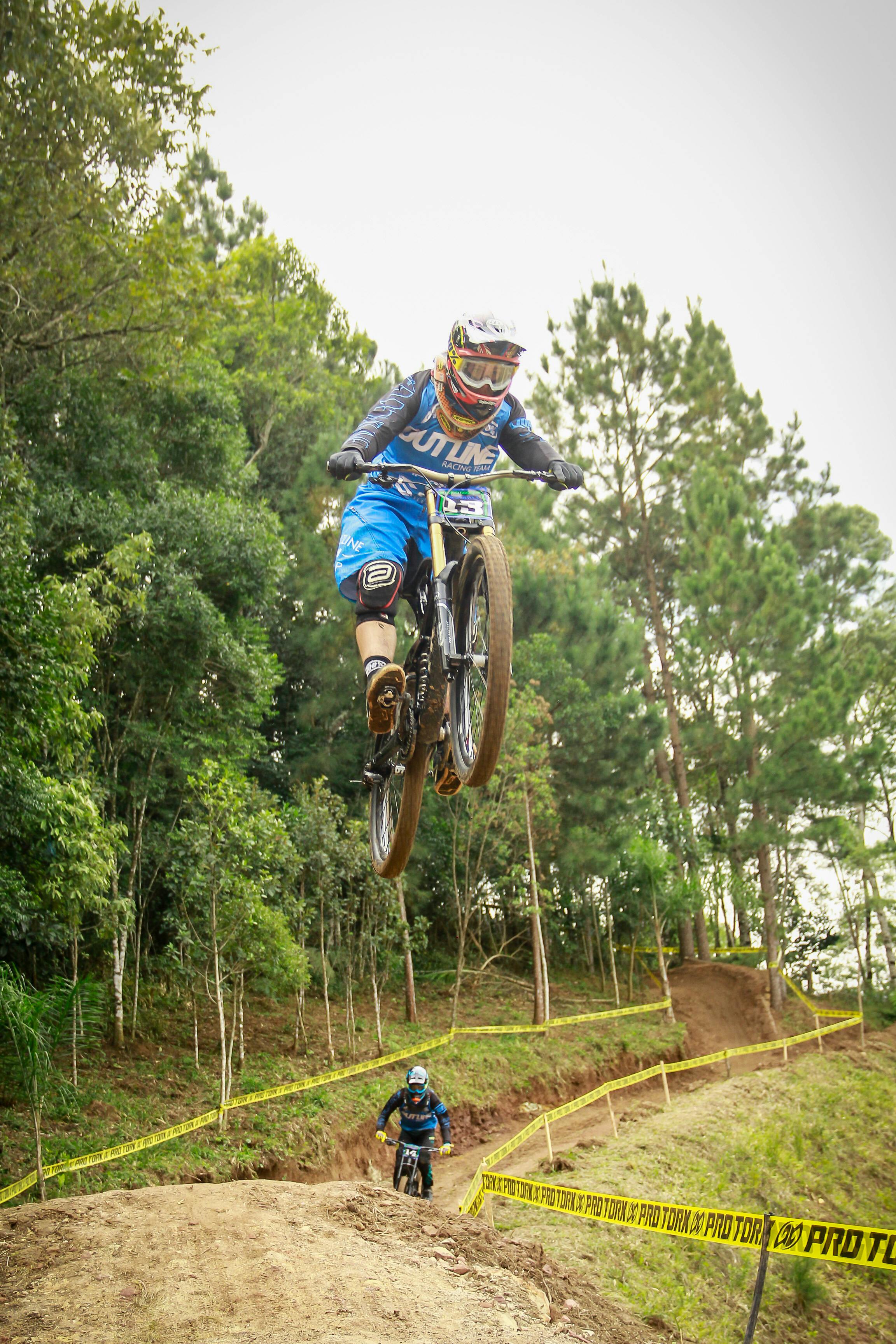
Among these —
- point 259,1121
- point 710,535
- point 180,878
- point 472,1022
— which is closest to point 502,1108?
point 472,1022

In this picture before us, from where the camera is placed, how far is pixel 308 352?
85.8ft

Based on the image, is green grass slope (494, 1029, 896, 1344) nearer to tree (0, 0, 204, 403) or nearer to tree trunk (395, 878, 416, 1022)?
tree trunk (395, 878, 416, 1022)

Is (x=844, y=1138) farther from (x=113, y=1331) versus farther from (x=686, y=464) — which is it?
(x=686, y=464)

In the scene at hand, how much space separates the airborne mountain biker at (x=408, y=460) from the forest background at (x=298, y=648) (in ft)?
18.6

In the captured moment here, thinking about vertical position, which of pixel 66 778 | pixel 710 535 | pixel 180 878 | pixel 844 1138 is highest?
pixel 710 535

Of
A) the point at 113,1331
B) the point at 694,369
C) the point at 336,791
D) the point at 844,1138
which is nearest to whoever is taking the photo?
the point at 113,1331

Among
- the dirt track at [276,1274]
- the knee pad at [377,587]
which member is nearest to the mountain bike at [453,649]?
the knee pad at [377,587]

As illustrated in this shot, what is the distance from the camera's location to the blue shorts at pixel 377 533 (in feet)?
17.5

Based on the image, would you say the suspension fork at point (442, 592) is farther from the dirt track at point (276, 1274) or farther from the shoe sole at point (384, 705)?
the dirt track at point (276, 1274)

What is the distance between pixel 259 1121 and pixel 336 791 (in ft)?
34.1

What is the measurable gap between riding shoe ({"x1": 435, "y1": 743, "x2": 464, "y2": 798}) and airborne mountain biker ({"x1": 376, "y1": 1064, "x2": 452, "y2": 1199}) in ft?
16.9

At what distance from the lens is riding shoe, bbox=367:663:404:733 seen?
493 centimetres

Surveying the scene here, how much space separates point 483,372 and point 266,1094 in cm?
1166

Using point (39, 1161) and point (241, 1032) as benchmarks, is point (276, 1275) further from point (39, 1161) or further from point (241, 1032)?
point (241, 1032)
